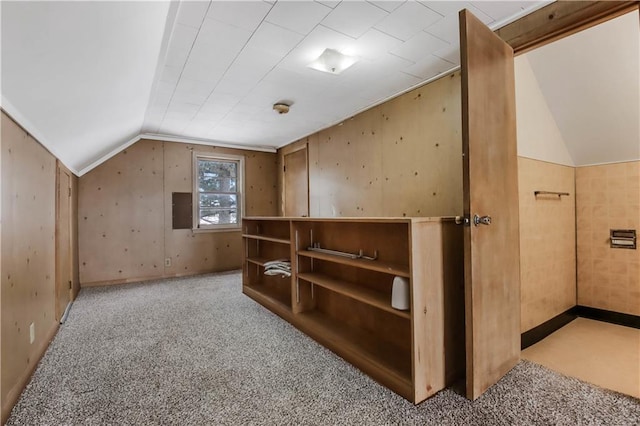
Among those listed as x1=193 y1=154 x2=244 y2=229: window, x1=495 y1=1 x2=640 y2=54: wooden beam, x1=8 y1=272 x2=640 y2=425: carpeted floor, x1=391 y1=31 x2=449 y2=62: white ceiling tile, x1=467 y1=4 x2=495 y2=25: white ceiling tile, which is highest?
x1=467 y1=4 x2=495 y2=25: white ceiling tile

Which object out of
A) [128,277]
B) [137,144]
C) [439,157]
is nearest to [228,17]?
[439,157]

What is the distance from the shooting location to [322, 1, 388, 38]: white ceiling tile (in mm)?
1883

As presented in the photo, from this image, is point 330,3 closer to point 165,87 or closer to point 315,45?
point 315,45

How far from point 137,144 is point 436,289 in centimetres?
494

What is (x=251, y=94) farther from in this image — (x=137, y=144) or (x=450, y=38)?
(x=137, y=144)

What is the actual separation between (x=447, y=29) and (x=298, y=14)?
1.09 meters

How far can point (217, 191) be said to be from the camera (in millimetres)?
5441

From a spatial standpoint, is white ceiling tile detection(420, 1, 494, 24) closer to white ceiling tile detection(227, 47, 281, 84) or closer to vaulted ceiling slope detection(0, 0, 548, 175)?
vaulted ceiling slope detection(0, 0, 548, 175)

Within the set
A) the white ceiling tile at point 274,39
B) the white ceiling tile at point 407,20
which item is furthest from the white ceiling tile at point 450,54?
the white ceiling tile at point 274,39

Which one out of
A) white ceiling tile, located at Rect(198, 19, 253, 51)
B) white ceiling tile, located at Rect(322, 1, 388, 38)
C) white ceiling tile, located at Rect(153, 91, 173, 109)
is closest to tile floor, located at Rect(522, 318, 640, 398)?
white ceiling tile, located at Rect(322, 1, 388, 38)

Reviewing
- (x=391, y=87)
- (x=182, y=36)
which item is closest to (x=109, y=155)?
(x=182, y=36)

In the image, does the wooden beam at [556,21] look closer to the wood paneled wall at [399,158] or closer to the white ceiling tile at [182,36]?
the wood paneled wall at [399,158]

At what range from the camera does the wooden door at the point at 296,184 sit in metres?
5.10

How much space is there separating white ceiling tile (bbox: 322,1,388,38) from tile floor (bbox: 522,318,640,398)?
2.70m
